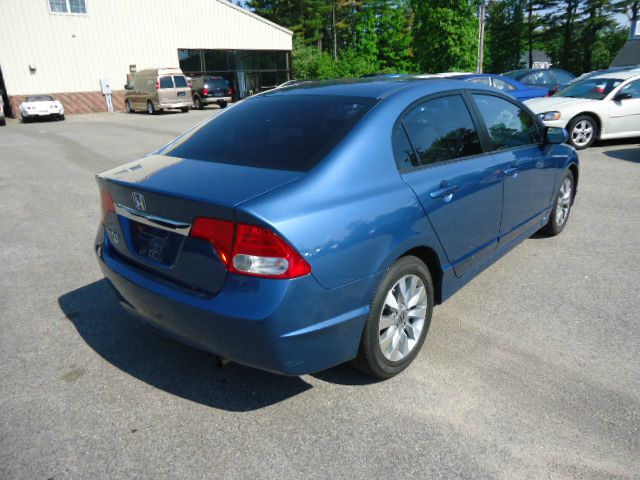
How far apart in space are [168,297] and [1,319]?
2069 millimetres

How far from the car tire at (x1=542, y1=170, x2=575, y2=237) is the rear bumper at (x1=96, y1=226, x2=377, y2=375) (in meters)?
3.24

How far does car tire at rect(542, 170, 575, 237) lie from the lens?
507 centimetres

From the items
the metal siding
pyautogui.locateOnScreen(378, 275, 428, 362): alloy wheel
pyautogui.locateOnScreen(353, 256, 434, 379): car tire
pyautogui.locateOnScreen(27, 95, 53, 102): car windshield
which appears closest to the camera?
pyautogui.locateOnScreen(353, 256, 434, 379): car tire

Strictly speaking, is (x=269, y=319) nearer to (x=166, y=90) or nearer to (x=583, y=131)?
(x=583, y=131)

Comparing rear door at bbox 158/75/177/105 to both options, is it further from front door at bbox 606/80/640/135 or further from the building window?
front door at bbox 606/80/640/135

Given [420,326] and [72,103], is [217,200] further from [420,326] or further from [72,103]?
[72,103]

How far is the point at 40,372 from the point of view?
3.12 m

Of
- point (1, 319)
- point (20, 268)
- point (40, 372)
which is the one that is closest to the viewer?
point (40, 372)

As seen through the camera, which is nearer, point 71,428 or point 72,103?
point 71,428

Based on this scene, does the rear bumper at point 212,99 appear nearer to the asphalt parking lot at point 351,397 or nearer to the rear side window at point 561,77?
the rear side window at point 561,77

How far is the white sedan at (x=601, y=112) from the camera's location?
400 inches

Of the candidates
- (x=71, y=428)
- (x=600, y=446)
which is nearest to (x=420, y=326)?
(x=600, y=446)

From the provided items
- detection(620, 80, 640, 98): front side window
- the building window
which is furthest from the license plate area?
the building window

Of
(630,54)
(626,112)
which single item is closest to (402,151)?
(626,112)
